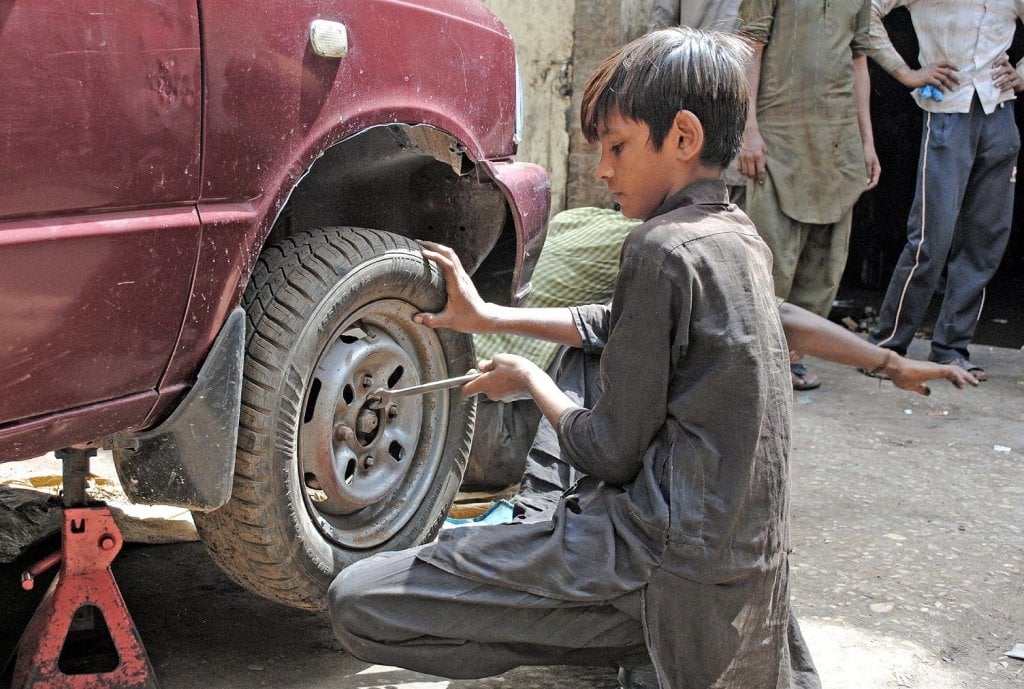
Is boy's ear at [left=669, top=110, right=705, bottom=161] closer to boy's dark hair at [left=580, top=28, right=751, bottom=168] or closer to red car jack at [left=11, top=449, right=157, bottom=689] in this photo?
boy's dark hair at [left=580, top=28, right=751, bottom=168]

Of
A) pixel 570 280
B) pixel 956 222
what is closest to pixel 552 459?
pixel 570 280

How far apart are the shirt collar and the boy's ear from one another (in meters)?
0.05

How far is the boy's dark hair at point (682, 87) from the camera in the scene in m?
2.02

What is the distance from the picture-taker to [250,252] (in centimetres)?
222

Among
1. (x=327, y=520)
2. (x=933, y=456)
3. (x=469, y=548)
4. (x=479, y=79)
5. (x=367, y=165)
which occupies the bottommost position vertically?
(x=933, y=456)

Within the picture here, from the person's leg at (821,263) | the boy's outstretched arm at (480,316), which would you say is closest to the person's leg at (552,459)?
the boy's outstretched arm at (480,316)

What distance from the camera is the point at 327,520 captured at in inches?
102

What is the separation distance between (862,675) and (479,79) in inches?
Result: 68.0

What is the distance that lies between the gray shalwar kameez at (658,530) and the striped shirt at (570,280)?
1.72 m

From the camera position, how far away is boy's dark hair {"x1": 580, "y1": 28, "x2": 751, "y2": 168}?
6.63 feet

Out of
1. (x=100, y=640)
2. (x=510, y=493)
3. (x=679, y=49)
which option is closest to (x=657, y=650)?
(x=679, y=49)

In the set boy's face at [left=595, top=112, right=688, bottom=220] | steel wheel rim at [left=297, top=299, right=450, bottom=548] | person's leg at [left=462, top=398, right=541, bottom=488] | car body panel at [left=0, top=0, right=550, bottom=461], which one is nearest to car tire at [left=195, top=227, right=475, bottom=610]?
steel wheel rim at [left=297, top=299, right=450, bottom=548]

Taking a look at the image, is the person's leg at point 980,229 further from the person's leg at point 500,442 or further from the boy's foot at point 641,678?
the boy's foot at point 641,678

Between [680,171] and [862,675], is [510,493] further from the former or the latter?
[680,171]
